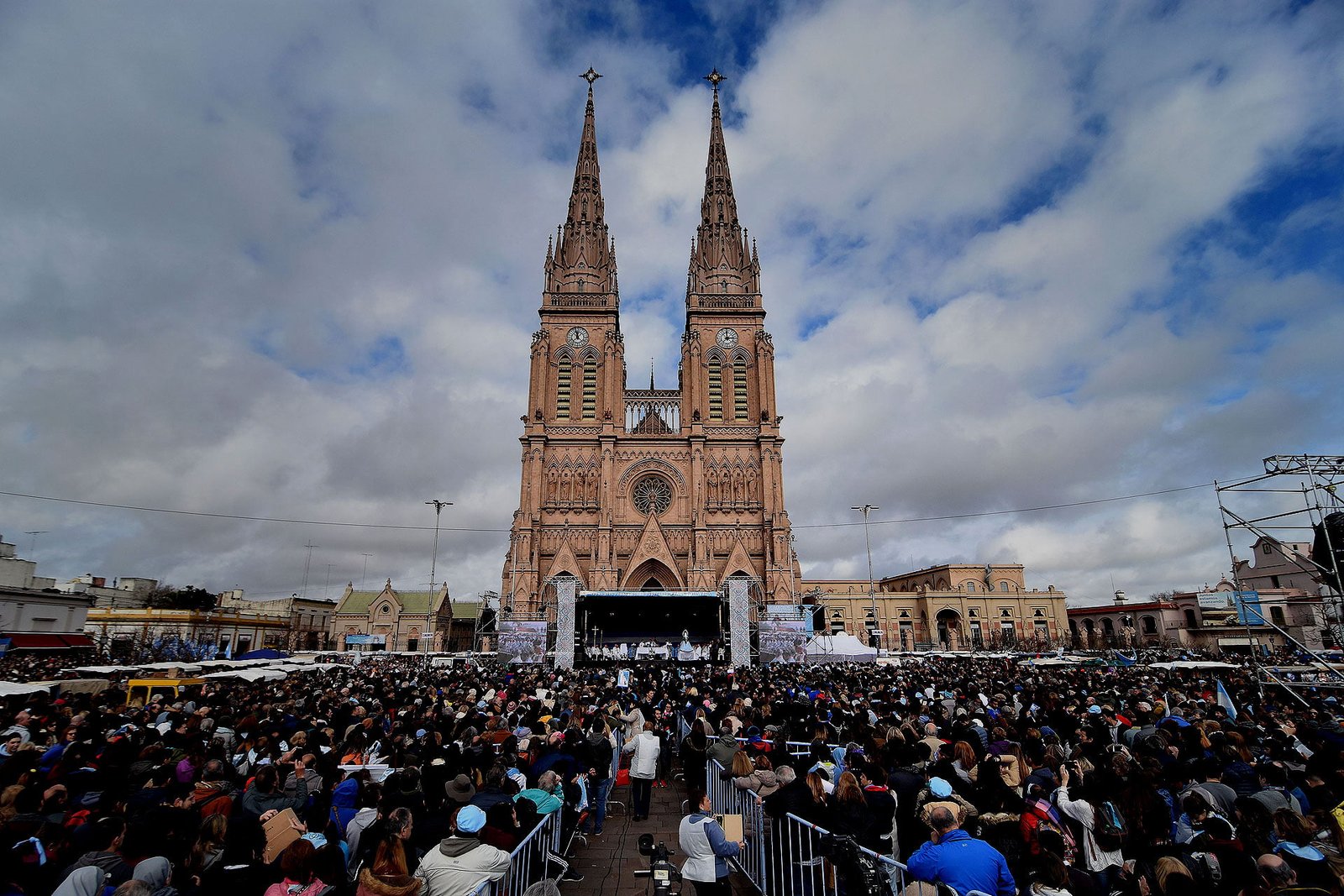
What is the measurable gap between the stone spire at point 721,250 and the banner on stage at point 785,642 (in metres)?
32.6

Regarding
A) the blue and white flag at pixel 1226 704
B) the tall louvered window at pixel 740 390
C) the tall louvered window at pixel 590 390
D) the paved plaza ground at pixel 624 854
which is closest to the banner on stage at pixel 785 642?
the blue and white flag at pixel 1226 704

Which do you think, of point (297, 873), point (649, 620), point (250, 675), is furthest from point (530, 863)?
point (649, 620)

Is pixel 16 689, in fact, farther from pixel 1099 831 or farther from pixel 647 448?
pixel 647 448

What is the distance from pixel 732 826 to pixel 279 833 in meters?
3.77

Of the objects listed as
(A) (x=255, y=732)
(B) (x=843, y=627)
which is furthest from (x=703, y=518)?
(A) (x=255, y=732)

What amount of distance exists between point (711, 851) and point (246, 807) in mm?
3977

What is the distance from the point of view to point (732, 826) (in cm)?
589

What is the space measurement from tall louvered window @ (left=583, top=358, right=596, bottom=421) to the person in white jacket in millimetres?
44284

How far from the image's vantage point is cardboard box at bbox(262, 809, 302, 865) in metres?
5.30

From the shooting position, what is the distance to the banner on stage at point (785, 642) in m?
33.3

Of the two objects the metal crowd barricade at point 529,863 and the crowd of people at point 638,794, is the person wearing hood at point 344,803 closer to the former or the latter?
the crowd of people at point 638,794

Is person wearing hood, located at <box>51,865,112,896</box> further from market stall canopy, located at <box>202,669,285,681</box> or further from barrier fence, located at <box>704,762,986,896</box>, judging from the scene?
market stall canopy, located at <box>202,669,285,681</box>

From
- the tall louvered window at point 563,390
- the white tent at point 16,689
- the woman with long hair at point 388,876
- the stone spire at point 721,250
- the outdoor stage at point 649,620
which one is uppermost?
the stone spire at point 721,250

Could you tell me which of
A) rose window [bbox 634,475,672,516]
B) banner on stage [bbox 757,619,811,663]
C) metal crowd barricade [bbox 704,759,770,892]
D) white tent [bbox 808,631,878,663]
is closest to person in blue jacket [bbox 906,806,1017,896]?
metal crowd barricade [bbox 704,759,770,892]
